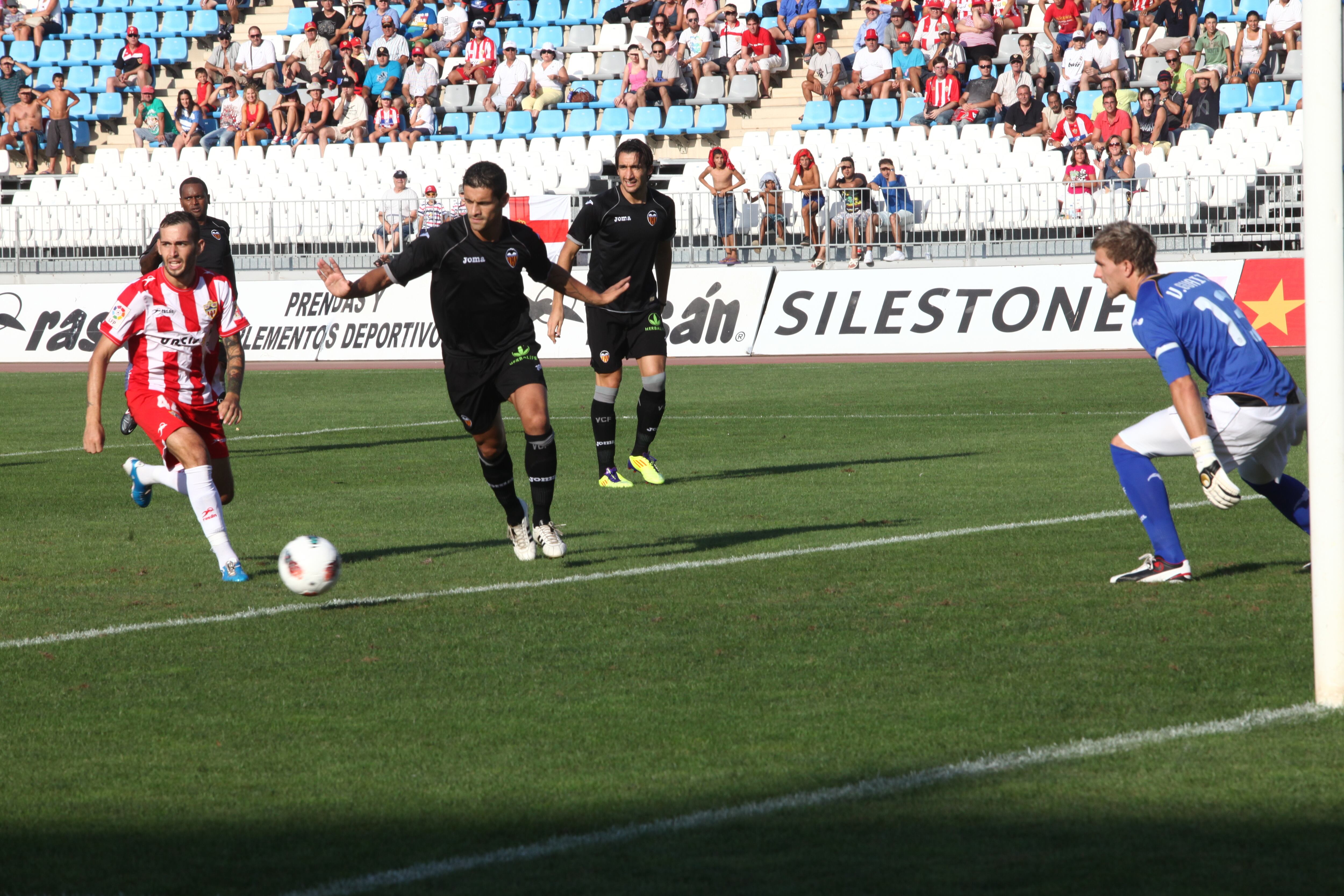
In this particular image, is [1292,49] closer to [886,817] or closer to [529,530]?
[529,530]

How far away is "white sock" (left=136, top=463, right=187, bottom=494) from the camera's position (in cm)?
948

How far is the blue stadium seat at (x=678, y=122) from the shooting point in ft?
102

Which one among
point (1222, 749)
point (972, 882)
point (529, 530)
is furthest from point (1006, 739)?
point (529, 530)

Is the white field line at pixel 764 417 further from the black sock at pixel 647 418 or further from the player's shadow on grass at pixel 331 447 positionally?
the black sock at pixel 647 418

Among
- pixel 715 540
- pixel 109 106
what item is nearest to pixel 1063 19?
pixel 109 106

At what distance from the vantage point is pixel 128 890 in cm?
408

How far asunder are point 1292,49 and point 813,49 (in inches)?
315

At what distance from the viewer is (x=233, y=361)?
958cm

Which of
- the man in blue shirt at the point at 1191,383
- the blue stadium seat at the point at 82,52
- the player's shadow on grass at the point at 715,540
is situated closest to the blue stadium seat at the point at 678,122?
the blue stadium seat at the point at 82,52

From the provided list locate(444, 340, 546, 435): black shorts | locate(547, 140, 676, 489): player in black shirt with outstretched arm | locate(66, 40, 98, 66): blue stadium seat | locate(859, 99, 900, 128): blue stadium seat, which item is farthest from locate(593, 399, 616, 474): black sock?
locate(66, 40, 98, 66): blue stadium seat

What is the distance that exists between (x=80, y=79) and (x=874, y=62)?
1672cm

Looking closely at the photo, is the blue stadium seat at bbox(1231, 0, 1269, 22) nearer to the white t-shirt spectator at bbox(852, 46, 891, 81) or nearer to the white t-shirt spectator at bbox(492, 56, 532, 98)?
the white t-shirt spectator at bbox(852, 46, 891, 81)

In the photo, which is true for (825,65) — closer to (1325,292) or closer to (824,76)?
(824,76)

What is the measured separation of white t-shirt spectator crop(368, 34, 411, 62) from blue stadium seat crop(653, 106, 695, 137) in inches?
219
